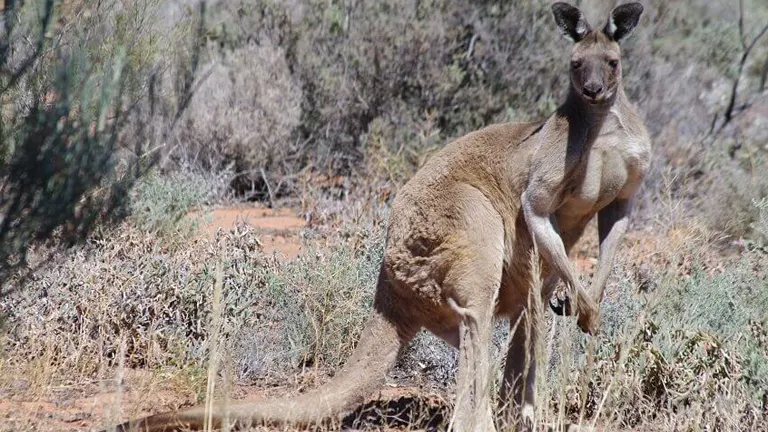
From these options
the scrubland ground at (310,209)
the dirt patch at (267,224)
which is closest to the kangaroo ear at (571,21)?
the scrubland ground at (310,209)

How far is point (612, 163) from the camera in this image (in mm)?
5293

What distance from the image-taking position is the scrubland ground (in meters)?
4.79

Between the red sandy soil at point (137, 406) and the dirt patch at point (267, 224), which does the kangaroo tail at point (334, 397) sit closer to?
the red sandy soil at point (137, 406)

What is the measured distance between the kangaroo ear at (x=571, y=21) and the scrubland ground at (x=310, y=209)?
1213 mm

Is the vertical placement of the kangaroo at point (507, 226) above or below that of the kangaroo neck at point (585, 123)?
below

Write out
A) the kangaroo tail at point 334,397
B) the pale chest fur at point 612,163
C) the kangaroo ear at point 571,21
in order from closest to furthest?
the kangaroo tail at point 334,397
the pale chest fur at point 612,163
the kangaroo ear at point 571,21

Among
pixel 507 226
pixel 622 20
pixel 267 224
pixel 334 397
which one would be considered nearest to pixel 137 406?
pixel 334 397

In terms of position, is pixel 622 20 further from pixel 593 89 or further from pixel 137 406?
pixel 137 406

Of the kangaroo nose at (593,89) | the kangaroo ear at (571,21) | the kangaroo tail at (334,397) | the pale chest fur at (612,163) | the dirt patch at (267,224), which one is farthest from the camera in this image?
the dirt patch at (267,224)

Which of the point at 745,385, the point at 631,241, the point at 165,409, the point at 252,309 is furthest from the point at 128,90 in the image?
the point at 631,241

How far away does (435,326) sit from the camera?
5492 mm

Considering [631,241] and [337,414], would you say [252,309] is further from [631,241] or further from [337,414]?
[631,241]

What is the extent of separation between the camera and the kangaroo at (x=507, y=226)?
5211 mm

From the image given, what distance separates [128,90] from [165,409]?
1749 mm
